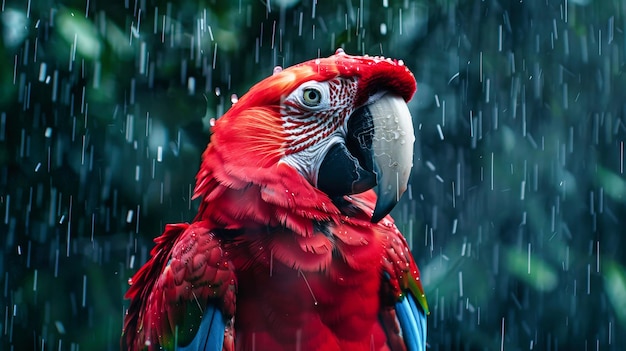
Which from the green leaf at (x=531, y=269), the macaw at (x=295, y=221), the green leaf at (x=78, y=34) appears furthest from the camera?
the green leaf at (x=531, y=269)

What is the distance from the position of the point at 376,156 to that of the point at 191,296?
0.50 meters

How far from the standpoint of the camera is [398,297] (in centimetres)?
154

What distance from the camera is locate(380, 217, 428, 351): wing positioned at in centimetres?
152

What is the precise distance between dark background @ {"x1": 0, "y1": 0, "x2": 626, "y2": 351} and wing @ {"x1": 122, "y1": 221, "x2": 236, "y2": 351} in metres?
0.60

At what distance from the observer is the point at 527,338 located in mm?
2283

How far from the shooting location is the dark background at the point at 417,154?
201 centimetres

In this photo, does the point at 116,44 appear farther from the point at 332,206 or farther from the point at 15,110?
the point at 332,206

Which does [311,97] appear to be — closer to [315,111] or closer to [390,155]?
[315,111]

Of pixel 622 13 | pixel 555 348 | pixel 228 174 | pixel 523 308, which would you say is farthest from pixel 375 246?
pixel 622 13

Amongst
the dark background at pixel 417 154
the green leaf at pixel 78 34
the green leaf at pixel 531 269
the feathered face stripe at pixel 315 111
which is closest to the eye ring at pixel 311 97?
the feathered face stripe at pixel 315 111

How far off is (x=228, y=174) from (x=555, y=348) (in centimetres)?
149

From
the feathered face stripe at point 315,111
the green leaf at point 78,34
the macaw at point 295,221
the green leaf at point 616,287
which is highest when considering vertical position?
the green leaf at point 78,34

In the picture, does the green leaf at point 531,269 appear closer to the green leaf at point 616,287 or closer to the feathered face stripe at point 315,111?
the green leaf at point 616,287

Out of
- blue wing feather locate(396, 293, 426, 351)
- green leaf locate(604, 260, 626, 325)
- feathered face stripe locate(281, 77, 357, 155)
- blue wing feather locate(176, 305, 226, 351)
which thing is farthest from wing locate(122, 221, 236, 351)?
green leaf locate(604, 260, 626, 325)
